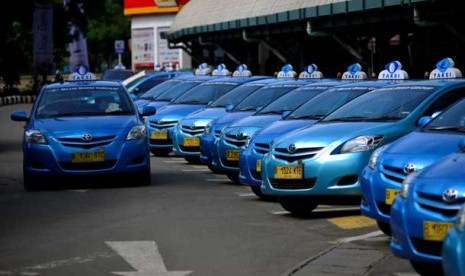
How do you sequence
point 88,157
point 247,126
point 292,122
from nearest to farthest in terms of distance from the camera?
point 292,122 < point 88,157 < point 247,126

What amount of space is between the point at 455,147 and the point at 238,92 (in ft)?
39.7

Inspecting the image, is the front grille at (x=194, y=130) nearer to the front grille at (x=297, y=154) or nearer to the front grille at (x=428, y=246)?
the front grille at (x=297, y=154)

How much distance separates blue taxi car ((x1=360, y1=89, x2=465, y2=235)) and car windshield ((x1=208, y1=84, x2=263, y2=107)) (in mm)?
10506

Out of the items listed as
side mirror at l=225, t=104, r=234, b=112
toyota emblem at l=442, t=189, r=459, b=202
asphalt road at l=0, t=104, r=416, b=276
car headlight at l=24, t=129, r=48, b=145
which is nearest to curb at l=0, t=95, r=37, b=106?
side mirror at l=225, t=104, r=234, b=112

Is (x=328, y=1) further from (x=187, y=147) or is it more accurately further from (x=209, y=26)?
(x=209, y=26)

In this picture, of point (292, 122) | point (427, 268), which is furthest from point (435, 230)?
point (292, 122)

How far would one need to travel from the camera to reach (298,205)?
45.9 feet

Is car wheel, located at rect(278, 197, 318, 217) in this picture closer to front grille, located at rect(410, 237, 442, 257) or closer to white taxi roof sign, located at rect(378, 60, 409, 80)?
white taxi roof sign, located at rect(378, 60, 409, 80)

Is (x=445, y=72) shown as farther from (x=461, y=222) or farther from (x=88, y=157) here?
(x=461, y=222)

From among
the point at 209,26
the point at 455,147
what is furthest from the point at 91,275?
the point at 209,26

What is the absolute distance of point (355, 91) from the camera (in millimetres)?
16391

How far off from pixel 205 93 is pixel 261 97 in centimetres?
504

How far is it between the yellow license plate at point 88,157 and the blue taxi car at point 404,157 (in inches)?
251

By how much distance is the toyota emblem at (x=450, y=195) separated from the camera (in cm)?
870
